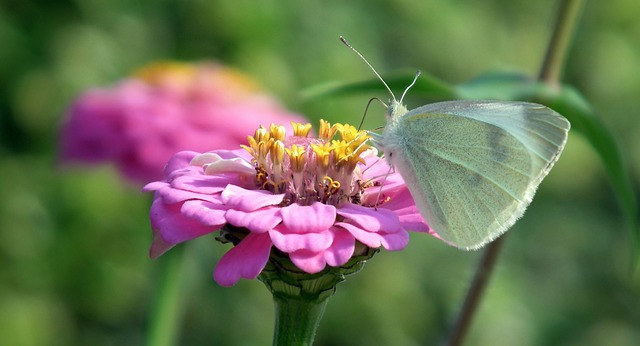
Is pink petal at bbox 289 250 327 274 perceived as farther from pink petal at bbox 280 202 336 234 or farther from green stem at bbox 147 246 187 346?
green stem at bbox 147 246 187 346

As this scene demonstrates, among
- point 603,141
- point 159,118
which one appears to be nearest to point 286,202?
point 603,141

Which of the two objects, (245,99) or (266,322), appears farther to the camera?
(266,322)

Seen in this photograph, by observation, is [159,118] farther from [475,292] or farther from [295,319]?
[295,319]

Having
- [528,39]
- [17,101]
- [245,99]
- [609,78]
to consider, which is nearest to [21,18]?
[17,101]

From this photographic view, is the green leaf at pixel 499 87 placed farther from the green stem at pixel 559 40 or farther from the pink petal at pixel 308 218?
the pink petal at pixel 308 218

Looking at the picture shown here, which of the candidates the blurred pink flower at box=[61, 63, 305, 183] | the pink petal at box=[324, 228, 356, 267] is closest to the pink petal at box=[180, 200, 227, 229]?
the pink petal at box=[324, 228, 356, 267]

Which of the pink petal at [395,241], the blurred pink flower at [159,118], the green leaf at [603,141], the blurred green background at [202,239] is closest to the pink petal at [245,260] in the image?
the pink petal at [395,241]

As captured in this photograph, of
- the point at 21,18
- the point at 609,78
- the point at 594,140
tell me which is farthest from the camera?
the point at 609,78

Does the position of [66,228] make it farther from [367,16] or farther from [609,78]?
[609,78]
